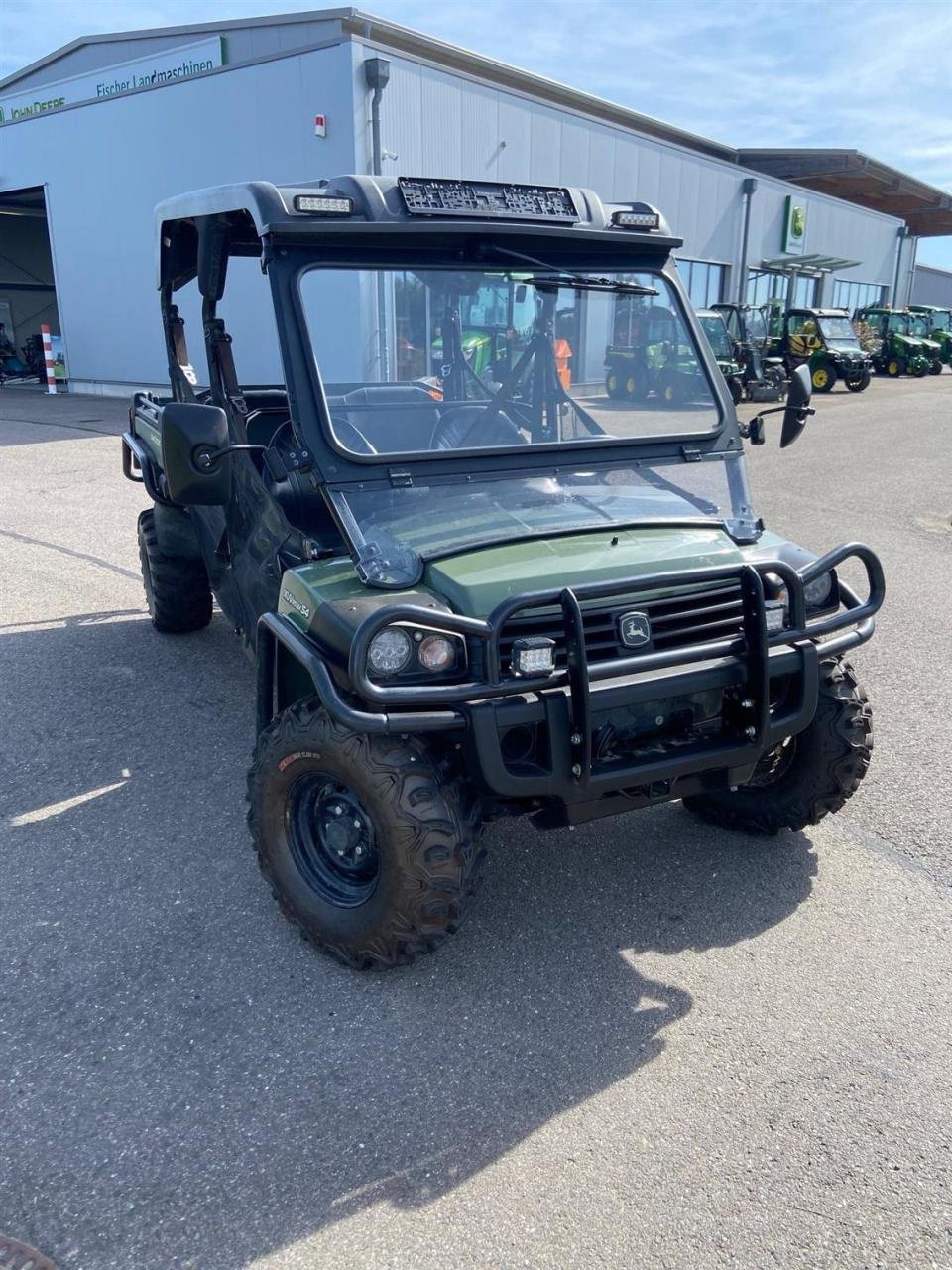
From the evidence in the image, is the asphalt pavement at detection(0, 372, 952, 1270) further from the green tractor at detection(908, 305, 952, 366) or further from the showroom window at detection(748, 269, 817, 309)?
the green tractor at detection(908, 305, 952, 366)

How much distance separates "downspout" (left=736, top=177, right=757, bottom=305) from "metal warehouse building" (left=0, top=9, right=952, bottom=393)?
2.1 inches

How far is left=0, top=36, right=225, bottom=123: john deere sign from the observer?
61.8 feet

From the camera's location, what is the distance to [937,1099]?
8.33 feet

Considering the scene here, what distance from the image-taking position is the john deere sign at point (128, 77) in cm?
1883

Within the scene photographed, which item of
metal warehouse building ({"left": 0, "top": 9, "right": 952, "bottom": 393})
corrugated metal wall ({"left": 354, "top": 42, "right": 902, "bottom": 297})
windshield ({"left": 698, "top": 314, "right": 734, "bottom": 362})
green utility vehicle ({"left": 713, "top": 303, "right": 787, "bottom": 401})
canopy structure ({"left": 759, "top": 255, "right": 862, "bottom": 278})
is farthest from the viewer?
canopy structure ({"left": 759, "top": 255, "right": 862, "bottom": 278})

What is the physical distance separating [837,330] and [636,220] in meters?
23.3

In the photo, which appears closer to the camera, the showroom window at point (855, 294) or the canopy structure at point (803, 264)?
the canopy structure at point (803, 264)

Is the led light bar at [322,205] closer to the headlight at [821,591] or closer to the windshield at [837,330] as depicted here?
the headlight at [821,591]

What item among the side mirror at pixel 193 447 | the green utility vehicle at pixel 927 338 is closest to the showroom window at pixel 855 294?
the green utility vehicle at pixel 927 338

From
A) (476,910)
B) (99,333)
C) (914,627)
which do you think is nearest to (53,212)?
(99,333)

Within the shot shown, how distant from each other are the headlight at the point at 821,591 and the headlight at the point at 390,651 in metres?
1.39

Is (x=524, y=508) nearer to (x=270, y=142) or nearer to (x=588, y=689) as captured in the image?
(x=588, y=689)

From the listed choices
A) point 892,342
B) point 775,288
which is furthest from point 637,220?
point 775,288

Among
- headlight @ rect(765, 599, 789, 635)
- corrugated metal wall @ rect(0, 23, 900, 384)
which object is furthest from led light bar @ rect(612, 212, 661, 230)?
corrugated metal wall @ rect(0, 23, 900, 384)
